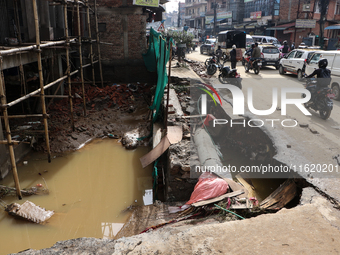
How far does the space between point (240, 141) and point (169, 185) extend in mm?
3272

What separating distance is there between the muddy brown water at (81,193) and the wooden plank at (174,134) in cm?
111

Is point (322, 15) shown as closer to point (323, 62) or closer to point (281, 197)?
point (323, 62)

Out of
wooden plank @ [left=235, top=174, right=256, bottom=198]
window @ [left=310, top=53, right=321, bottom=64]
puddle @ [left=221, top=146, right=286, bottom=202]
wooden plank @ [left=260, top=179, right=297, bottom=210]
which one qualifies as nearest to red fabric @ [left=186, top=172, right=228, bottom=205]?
wooden plank @ [left=260, top=179, right=297, bottom=210]

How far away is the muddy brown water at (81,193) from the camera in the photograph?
4754mm

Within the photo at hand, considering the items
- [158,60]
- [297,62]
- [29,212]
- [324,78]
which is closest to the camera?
[29,212]

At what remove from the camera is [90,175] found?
6.78 m

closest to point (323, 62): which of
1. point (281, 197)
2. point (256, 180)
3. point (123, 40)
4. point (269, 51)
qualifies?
point (256, 180)

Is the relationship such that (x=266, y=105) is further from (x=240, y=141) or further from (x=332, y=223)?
(x=332, y=223)

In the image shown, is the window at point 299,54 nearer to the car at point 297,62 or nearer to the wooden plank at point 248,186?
the car at point 297,62

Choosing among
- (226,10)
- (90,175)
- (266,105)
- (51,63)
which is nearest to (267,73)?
(266,105)

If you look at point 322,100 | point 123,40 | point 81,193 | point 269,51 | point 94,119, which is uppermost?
point 123,40

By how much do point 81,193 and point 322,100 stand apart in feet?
23.0

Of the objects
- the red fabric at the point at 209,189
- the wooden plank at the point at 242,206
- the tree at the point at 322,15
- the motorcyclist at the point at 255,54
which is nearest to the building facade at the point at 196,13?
the tree at the point at 322,15

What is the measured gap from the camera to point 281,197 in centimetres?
459
